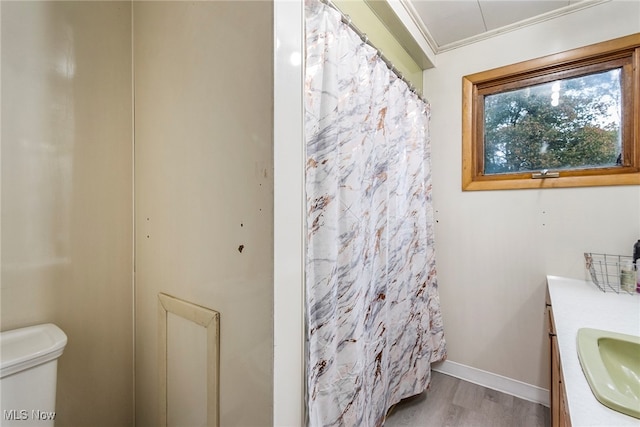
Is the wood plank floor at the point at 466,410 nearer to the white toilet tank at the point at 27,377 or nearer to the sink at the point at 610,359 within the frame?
the sink at the point at 610,359

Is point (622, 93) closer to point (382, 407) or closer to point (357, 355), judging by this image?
point (357, 355)

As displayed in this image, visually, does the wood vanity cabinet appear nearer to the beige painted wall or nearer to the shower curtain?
the shower curtain

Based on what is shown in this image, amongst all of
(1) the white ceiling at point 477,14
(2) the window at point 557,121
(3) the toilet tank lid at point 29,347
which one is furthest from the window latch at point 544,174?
(3) the toilet tank lid at point 29,347

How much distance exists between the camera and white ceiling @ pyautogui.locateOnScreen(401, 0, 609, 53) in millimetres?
1573

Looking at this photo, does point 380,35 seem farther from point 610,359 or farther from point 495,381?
point 495,381

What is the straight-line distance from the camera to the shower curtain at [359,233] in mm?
979

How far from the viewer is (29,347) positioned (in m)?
0.83

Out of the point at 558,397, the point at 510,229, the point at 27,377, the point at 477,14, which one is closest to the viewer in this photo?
the point at 27,377

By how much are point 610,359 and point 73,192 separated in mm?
1894

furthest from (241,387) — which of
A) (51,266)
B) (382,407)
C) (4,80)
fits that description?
(4,80)

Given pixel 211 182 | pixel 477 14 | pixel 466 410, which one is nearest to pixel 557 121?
pixel 477 14

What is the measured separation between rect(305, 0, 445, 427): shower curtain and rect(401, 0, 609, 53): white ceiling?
0.47 m

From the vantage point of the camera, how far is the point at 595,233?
61.7 inches

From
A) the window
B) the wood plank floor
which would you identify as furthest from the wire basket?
the wood plank floor
